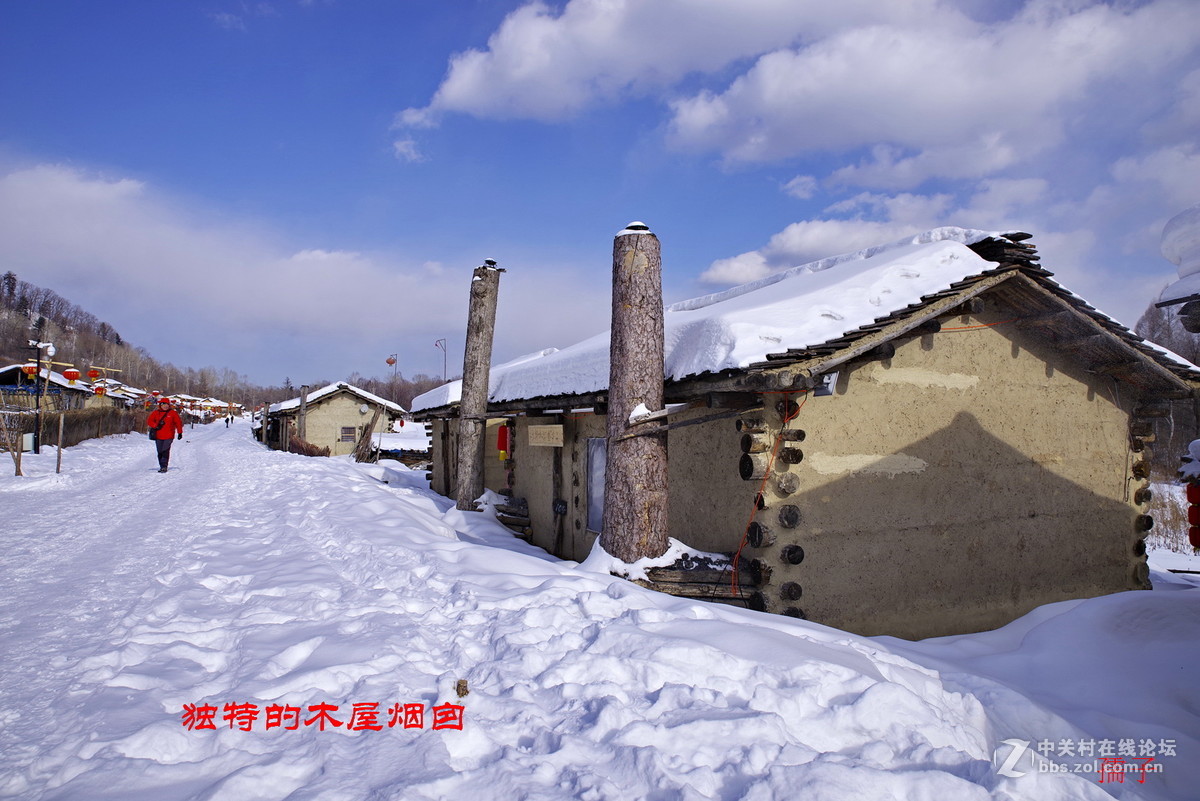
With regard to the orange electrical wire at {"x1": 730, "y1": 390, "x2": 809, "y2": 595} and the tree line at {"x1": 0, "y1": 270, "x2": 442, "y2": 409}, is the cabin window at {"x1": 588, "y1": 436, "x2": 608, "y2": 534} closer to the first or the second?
the orange electrical wire at {"x1": 730, "y1": 390, "x2": 809, "y2": 595}

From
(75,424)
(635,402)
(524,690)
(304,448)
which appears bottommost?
(524,690)

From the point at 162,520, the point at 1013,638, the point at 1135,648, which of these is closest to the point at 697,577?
the point at 1013,638

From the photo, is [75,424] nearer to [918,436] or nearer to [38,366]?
[38,366]

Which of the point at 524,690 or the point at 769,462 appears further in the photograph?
the point at 769,462

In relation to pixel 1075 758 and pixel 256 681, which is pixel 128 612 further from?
pixel 1075 758

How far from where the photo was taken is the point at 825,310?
21.8 ft

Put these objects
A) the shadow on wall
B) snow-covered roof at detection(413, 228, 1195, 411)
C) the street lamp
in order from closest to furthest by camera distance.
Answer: snow-covered roof at detection(413, 228, 1195, 411)
the shadow on wall
the street lamp

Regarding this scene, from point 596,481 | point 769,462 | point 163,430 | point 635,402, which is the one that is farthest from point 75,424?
point 769,462

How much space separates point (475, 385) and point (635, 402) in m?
5.65

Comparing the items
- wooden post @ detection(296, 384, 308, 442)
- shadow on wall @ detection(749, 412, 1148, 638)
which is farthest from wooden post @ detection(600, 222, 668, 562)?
wooden post @ detection(296, 384, 308, 442)

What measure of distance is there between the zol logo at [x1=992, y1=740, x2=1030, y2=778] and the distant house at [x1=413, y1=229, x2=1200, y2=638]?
2786mm

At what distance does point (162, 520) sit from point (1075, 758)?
34.1ft

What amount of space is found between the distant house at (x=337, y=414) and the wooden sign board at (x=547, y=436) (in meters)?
23.5

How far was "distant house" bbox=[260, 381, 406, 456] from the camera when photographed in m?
33.2
